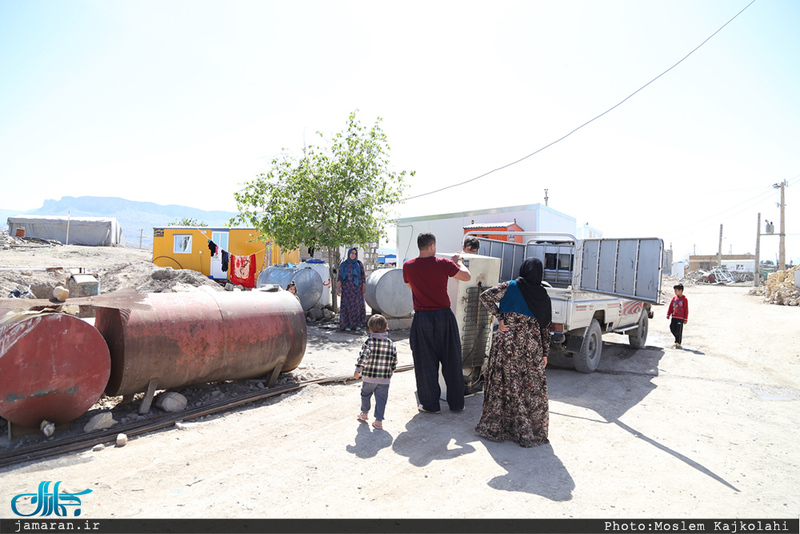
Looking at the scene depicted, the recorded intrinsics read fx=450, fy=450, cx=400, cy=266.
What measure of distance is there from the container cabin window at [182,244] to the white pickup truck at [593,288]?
17435 mm

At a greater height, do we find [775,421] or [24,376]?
[24,376]

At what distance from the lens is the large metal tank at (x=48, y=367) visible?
12.6 ft

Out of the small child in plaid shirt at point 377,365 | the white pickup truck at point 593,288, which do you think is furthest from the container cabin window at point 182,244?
the small child in plaid shirt at point 377,365

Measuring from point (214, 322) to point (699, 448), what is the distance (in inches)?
207

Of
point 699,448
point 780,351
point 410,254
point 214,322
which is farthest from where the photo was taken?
point 410,254

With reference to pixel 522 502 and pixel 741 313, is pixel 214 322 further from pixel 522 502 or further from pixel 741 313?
pixel 741 313

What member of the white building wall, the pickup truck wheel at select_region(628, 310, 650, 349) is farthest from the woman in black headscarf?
the white building wall

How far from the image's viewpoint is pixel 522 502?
10.4 feet

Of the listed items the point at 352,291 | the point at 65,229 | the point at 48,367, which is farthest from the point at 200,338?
the point at 65,229

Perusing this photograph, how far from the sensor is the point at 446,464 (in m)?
3.80

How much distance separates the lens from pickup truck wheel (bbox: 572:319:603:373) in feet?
24.2

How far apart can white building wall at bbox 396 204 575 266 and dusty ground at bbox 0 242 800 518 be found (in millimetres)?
11558

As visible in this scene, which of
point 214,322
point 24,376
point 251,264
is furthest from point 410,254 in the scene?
point 24,376

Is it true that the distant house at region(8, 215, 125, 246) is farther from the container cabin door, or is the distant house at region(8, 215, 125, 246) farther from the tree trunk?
the tree trunk
